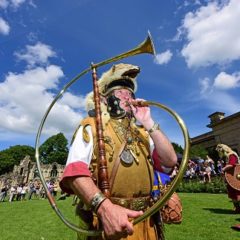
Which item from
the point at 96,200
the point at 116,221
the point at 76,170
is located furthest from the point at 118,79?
the point at 116,221

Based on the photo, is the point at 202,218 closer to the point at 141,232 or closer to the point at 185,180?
the point at 141,232

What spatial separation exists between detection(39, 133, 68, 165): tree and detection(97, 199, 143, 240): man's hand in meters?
72.6

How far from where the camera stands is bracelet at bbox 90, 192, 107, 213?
1.95 m

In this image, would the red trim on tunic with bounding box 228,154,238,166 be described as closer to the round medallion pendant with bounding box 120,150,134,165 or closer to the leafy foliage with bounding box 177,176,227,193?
the leafy foliage with bounding box 177,176,227,193

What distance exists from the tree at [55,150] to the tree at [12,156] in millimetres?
9835

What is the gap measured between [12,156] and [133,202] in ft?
288

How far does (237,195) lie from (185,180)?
43.0 ft

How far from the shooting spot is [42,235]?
328 inches

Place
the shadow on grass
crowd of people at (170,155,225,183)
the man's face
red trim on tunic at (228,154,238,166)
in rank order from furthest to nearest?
1. crowd of people at (170,155,225,183)
2. the shadow on grass
3. red trim on tunic at (228,154,238,166)
4. the man's face

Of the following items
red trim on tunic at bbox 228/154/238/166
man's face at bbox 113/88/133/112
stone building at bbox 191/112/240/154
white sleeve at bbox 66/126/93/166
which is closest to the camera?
white sleeve at bbox 66/126/93/166

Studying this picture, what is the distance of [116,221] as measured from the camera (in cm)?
180

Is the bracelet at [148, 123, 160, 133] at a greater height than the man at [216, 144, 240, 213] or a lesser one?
lesser

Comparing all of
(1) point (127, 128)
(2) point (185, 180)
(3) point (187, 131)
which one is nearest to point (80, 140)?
(1) point (127, 128)

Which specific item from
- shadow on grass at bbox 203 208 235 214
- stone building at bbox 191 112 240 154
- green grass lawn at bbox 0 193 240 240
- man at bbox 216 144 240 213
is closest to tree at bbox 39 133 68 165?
stone building at bbox 191 112 240 154
